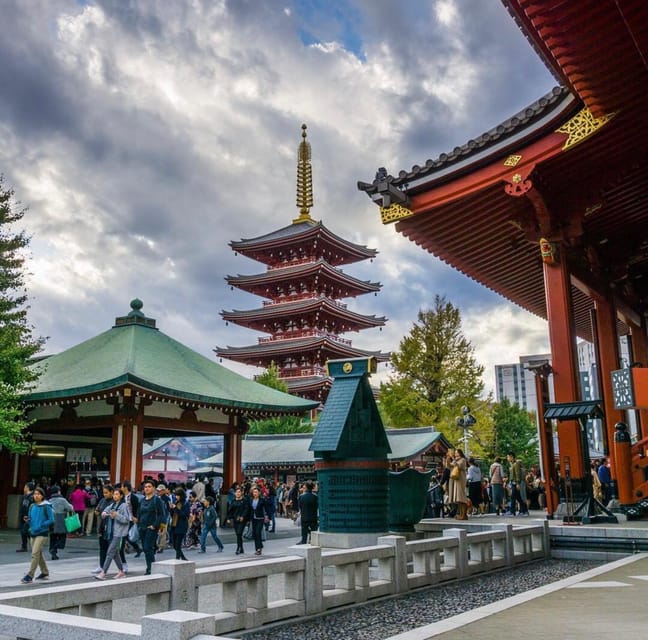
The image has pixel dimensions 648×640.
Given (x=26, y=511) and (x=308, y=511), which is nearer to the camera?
(x=26, y=511)

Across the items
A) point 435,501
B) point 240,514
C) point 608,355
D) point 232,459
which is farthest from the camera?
point 232,459

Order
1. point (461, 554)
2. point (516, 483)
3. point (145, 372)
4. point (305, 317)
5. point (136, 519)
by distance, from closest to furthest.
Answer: point (461, 554), point (136, 519), point (516, 483), point (145, 372), point (305, 317)

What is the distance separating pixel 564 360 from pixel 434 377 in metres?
20.7

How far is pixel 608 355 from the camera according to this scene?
15.2m

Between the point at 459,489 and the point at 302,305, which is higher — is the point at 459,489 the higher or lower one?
the lower one

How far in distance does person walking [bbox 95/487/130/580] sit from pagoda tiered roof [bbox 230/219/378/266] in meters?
36.9

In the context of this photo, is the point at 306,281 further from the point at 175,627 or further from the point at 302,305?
the point at 175,627

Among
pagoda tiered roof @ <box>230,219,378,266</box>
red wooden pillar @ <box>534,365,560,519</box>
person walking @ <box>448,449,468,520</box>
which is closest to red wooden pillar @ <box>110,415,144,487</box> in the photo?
person walking @ <box>448,449,468,520</box>

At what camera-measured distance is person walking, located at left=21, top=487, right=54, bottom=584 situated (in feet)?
35.7

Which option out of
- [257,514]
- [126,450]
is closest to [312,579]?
[257,514]

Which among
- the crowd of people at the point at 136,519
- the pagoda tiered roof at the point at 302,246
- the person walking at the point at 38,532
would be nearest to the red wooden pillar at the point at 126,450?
the crowd of people at the point at 136,519

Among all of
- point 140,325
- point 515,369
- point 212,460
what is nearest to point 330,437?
point 140,325

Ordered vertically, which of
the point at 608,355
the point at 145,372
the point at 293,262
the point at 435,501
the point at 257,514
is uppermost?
the point at 293,262

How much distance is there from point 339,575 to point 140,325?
17.1 meters
